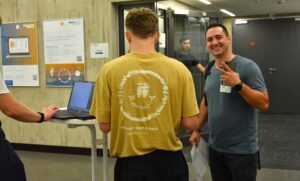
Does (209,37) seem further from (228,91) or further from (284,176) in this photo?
(284,176)

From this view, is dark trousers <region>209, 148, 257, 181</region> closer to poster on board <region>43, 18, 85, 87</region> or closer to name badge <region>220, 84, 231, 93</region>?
name badge <region>220, 84, 231, 93</region>

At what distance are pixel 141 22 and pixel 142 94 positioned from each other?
0.31 m

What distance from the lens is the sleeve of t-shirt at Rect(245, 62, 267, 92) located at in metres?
2.04

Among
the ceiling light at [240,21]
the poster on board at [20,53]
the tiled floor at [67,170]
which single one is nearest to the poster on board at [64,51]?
the poster on board at [20,53]

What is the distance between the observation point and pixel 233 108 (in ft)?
6.91

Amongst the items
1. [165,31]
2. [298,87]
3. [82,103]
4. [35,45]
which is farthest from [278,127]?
[82,103]

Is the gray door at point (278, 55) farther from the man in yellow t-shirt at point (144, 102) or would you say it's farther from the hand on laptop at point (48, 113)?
the man in yellow t-shirt at point (144, 102)

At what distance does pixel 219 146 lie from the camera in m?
2.16

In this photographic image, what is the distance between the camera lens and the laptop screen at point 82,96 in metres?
2.83

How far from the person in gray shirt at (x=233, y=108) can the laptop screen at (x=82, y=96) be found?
3.30 ft

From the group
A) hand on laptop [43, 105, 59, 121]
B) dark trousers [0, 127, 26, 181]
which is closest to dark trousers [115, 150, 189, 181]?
dark trousers [0, 127, 26, 181]

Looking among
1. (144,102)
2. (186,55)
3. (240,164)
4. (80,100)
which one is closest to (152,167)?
(144,102)

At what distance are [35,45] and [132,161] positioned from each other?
151 inches

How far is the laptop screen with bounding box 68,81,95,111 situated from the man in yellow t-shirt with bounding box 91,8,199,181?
1.12m
